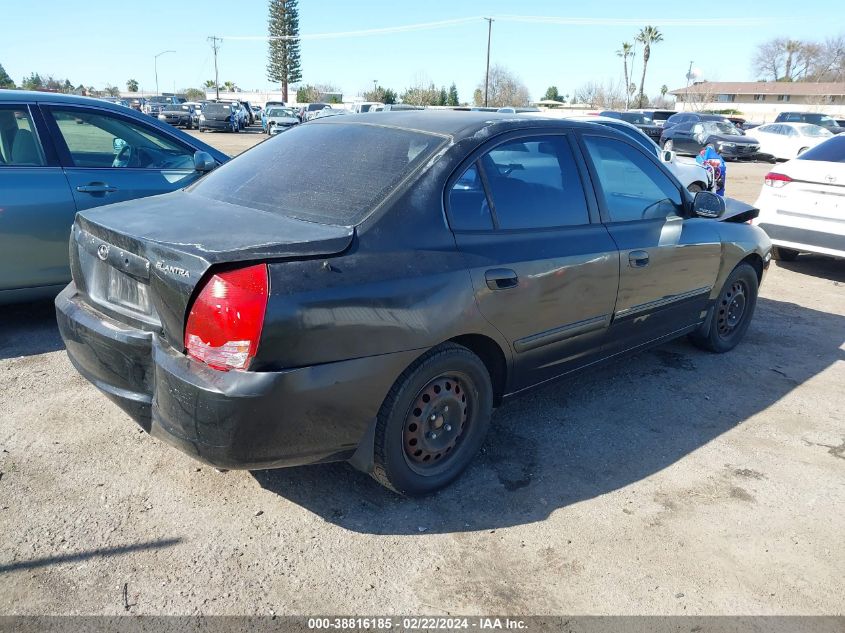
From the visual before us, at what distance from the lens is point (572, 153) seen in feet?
12.0

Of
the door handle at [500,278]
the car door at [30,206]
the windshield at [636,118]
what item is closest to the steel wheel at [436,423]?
the door handle at [500,278]

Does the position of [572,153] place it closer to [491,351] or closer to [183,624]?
[491,351]

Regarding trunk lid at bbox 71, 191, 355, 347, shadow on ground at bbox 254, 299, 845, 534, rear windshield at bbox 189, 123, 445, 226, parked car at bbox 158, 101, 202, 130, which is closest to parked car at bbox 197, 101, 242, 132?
parked car at bbox 158, 101, 202, 130

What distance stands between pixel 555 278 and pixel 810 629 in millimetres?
1768

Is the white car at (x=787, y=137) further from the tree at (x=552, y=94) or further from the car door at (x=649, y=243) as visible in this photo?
the tree at (x=552, y=94)

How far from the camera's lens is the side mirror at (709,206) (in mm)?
4324

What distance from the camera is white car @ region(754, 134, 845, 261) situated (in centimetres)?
702

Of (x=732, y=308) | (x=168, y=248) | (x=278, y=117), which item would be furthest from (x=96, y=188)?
(x=278, y=117)

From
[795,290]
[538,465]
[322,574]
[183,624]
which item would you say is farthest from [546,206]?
[795,290]

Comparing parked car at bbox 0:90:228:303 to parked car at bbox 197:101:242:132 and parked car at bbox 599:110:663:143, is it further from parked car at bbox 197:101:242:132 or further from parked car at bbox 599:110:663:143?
parked car at bbox 197:101:242:132

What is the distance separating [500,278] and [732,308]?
9.48 feet

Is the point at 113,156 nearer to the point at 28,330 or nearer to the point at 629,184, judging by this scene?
the point at 28,330

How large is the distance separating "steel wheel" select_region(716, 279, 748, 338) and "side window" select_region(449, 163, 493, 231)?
2.63m

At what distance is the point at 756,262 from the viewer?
17.0ft
